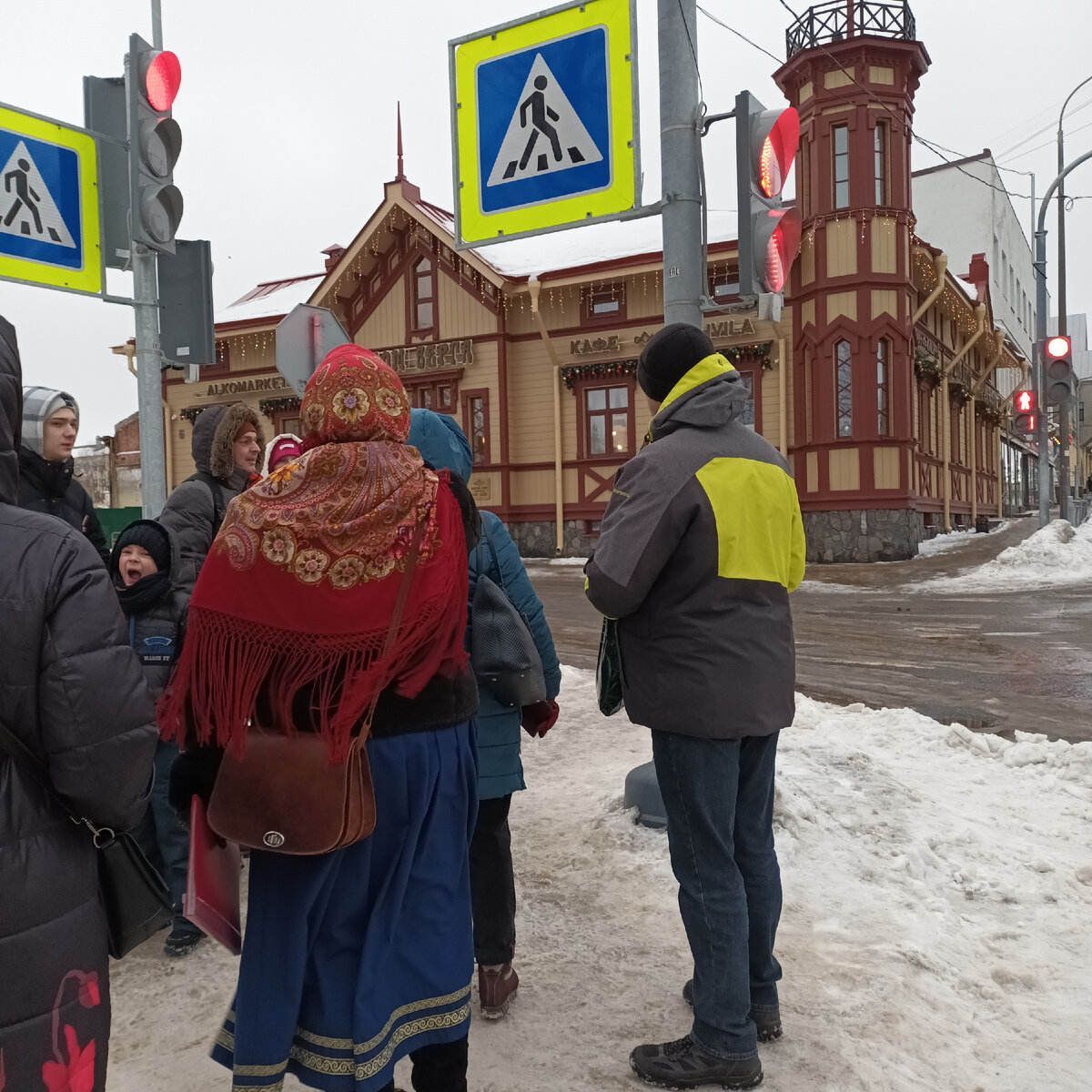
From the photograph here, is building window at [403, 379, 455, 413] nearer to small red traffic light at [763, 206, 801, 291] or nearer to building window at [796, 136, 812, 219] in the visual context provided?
building window at [796, 136, 812, 219]

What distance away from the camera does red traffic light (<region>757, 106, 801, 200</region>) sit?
161 inches

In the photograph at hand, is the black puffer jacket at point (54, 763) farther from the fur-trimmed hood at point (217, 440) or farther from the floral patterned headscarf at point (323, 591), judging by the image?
the fur-trimmed hood at point (217, 440)

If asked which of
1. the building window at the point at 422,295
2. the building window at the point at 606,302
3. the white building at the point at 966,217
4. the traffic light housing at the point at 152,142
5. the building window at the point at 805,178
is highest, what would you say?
the white building at the point at 966,217

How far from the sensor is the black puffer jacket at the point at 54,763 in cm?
161

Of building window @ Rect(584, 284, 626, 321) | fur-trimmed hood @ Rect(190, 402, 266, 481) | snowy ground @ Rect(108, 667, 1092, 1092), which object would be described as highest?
building window @ Rect(584, 284, 626, 321)

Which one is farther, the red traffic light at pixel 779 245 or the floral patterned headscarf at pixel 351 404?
the red traffic light at pixel 779 245

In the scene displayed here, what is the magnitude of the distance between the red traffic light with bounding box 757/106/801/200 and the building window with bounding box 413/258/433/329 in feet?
63.0

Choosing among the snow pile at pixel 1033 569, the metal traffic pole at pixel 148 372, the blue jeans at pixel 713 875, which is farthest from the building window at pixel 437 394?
the blue jeans at pixel 713 875

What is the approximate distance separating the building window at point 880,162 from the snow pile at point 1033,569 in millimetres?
7260

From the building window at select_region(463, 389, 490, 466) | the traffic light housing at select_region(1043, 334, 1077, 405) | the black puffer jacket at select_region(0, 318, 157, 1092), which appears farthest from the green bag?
the building window at select_region(463, 389, 490, 466)

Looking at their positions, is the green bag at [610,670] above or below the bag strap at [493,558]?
below

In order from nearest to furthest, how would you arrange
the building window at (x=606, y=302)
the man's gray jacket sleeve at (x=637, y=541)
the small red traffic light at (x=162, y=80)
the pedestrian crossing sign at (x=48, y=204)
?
the man's gray jacket sleeve at (x=637, y=541) → the pedestrian crossing sign at (x=48, y=204) → the small red traffic light at (x=162, y=80) → the building window at (x=606, y=302)

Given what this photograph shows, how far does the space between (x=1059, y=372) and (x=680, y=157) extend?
1502 centimetres

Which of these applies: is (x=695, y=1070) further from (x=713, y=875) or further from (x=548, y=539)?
(x=548, y=539)
